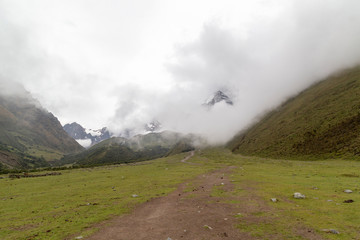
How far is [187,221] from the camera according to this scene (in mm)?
21016

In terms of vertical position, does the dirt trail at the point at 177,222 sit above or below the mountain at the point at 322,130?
below

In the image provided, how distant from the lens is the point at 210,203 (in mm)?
27594

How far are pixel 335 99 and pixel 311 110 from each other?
59.0ft

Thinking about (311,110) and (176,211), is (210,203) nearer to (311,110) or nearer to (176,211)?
(176,211)

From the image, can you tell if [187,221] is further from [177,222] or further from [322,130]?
[322,130]

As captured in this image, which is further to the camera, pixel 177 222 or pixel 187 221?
pixel 187 221

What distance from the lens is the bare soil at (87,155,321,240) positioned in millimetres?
17203

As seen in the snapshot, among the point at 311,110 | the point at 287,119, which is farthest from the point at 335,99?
the point at 287,119

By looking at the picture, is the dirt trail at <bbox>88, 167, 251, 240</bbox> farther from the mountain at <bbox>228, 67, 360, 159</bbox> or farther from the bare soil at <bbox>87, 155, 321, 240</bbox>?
the mountain at <bbox>228, 67, 360, 159</bbox>

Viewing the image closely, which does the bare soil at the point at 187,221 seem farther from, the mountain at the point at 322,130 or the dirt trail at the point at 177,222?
the mountain at the point at 322,130

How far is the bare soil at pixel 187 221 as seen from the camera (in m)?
17.2

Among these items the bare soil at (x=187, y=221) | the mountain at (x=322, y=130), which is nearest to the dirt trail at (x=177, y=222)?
the bare soil at (x=187, y=221)

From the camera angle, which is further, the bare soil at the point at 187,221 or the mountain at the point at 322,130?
the mountain at the point at 322,130

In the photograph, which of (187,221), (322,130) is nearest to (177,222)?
(187,221)
